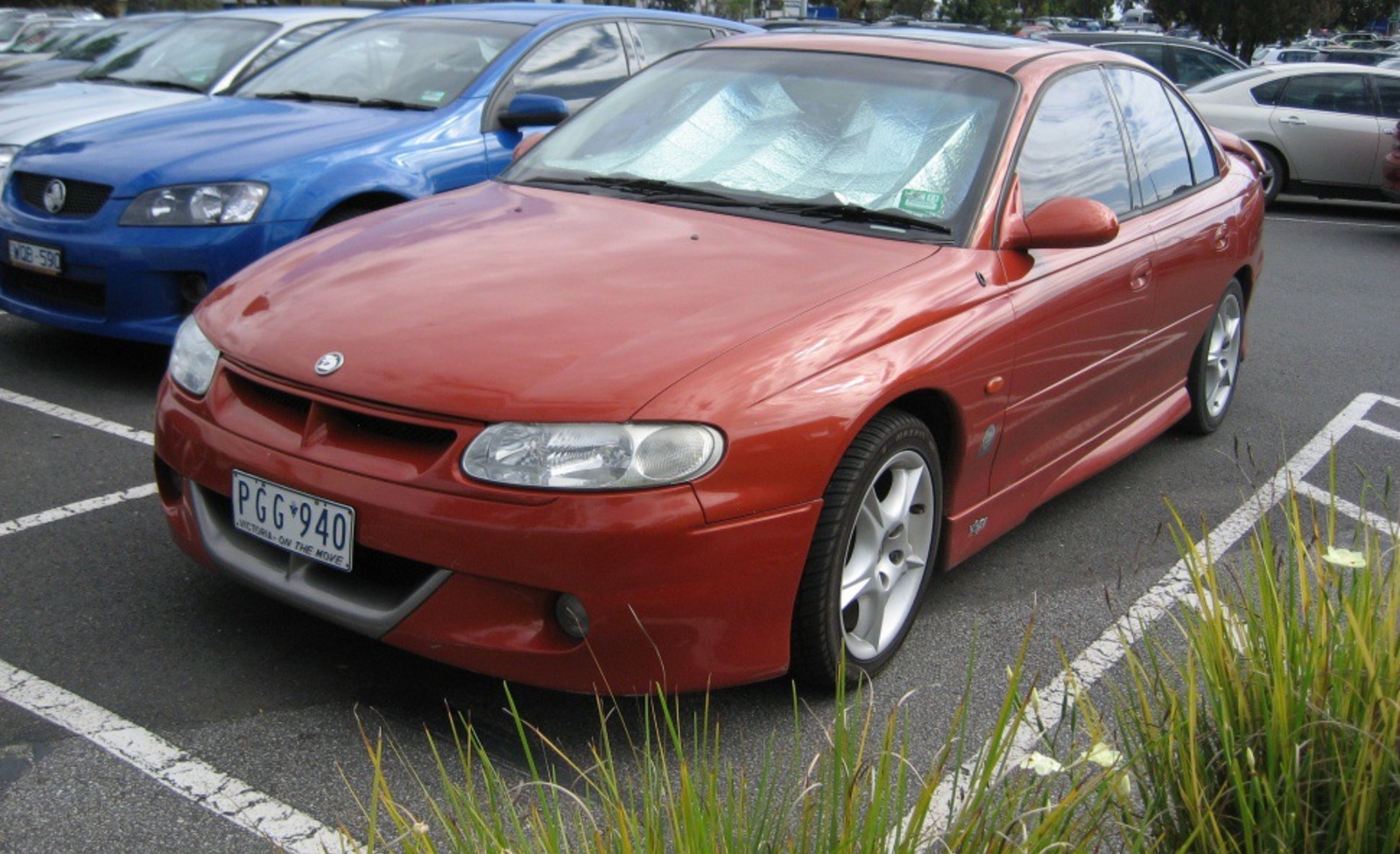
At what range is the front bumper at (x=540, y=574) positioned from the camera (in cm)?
295

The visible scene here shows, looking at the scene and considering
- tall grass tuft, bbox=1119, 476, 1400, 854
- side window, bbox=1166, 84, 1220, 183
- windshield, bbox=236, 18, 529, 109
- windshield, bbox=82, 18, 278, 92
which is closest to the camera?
tall grass tuft, bbox=1119, 476, 1400, 854

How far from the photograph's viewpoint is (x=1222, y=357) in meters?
5.99

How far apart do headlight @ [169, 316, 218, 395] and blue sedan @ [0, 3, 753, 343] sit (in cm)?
201

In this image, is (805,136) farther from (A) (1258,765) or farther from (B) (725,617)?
(A) (1258,765)

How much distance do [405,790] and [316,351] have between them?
101 cm

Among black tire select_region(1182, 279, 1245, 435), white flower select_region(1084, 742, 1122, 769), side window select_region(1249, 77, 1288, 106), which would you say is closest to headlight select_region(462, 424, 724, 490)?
white flower select_region(1084, 742, 1122, 769)

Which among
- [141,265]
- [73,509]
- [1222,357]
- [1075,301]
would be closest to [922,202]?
[1075,301]

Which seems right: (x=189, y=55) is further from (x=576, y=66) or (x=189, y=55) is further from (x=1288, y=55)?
(x=1288, y=55)

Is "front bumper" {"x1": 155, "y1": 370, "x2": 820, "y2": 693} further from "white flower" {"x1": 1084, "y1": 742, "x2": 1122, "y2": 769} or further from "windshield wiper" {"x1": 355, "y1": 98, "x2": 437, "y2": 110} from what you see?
"windshield wiper" {"x1": 355, "y1": 98, "x2": 437, "y2": 110}

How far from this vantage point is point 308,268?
3.86 metres

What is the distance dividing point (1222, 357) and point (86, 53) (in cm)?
824

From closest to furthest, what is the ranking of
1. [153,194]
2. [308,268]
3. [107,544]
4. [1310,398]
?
1. [308,268]
2. [107,544]
3. [153,194]
4. [1310,398]

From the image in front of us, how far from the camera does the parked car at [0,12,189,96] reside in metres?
9.30

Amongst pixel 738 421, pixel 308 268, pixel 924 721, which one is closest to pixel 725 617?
pixel 738 421
